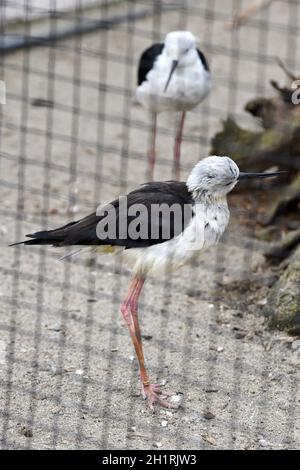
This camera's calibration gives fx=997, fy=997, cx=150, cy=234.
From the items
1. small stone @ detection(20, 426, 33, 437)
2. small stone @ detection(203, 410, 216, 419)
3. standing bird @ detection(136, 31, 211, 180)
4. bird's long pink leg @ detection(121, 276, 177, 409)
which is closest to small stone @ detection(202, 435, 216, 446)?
small stone @ detection(203, 410, 216, 419)

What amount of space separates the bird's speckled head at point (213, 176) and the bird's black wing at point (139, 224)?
0.24 feet

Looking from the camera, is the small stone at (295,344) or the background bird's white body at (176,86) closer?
the small stone at (295,344)

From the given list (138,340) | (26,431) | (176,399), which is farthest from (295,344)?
(26,431)

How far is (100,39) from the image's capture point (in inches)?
357

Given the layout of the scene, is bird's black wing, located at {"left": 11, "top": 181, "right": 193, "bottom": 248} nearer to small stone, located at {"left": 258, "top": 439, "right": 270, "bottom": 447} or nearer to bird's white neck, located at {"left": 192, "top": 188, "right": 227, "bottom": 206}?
bird's white neck, located at {"left": 192, "top": 188, "right": 227, "bottom": 206}

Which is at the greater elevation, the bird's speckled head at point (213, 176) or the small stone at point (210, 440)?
the bird's speckled head at point (213, 176)

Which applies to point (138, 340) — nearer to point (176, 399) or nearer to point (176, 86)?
point (176, 399)

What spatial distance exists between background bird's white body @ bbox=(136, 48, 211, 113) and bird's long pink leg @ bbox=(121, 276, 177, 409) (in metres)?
2.34

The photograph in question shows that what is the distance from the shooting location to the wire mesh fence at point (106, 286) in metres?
4.07

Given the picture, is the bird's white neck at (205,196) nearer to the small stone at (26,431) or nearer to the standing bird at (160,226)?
the standing bird at (160,226)

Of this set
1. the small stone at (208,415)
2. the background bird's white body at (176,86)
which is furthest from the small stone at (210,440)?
the background bird's white body at (176,86)

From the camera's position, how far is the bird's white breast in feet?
13.5

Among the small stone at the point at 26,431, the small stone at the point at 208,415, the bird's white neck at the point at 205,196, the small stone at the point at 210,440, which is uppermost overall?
the bird's white neck at the point at 205,196

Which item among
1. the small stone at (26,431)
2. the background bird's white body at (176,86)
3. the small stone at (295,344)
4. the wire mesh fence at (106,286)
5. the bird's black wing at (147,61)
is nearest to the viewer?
the small stone at (26,431)
